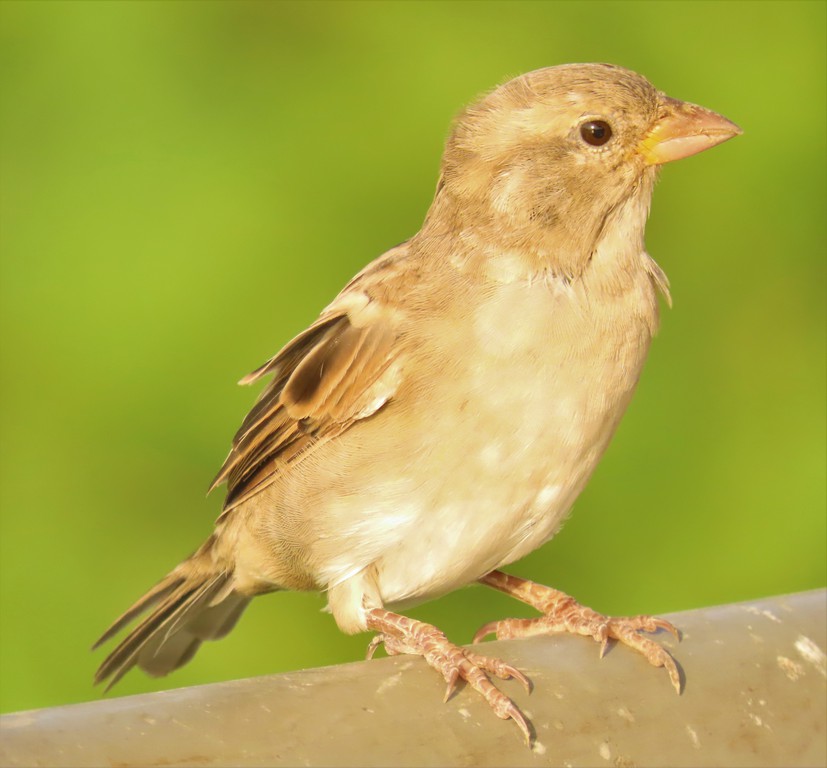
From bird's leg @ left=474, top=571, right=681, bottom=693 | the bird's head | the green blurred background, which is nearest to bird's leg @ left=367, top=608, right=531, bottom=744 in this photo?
bird's leg @ left=474, top=571, right=681, bottom=693

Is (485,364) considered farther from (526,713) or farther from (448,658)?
(526,713)

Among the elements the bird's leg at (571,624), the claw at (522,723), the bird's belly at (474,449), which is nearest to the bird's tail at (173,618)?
the bird's belly at (474,449)

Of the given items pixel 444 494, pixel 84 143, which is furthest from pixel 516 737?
pixel 84 143

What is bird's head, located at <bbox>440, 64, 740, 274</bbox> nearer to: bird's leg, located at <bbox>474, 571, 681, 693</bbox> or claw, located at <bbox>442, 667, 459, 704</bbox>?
bird's leg, located at <bbox>474, 571, 681, 693</bbox>

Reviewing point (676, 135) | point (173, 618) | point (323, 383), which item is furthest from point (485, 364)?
point (173, 618)

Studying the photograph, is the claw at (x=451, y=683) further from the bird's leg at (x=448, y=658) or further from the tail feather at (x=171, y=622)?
the tail feather at (x=171, y=622)

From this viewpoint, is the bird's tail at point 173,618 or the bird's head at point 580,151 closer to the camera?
the bird's head at point 580,151
